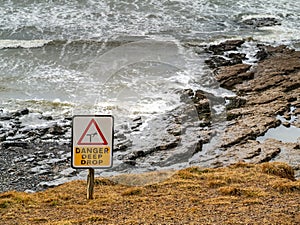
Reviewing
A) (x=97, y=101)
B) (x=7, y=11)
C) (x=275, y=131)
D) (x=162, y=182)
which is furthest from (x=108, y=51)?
(x=162, y=182)

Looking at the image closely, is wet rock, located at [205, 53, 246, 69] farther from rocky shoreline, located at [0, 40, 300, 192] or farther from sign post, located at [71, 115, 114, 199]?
sign post, located at [71, 115, 114, 199]

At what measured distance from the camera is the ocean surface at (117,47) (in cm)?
2248

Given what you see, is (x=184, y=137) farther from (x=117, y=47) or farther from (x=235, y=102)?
(x=117, y=47)

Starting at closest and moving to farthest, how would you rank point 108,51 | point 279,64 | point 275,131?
point 275,131
point 279,64
point 108,51

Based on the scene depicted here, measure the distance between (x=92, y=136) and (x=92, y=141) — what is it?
9 cm

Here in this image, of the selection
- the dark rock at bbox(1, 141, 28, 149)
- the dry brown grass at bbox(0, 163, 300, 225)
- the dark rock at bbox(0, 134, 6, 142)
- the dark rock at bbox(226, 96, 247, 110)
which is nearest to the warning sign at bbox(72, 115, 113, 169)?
the dry brown grass at bbox(0, 163, 300, 225)

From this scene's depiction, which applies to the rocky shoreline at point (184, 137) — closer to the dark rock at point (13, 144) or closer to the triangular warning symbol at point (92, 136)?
the dark rock at point (13, 144)

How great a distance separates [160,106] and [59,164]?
6518 millimetres

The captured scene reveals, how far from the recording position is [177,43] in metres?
32.9

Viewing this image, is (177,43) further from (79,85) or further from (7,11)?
(7,11)

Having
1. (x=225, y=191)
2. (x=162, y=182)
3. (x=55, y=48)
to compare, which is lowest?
(x=55, y=48)

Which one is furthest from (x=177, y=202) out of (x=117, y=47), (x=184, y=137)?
(x=117, y=47)

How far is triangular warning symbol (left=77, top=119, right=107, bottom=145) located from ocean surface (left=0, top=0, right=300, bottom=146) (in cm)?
1157

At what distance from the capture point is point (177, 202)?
9.70 meters
